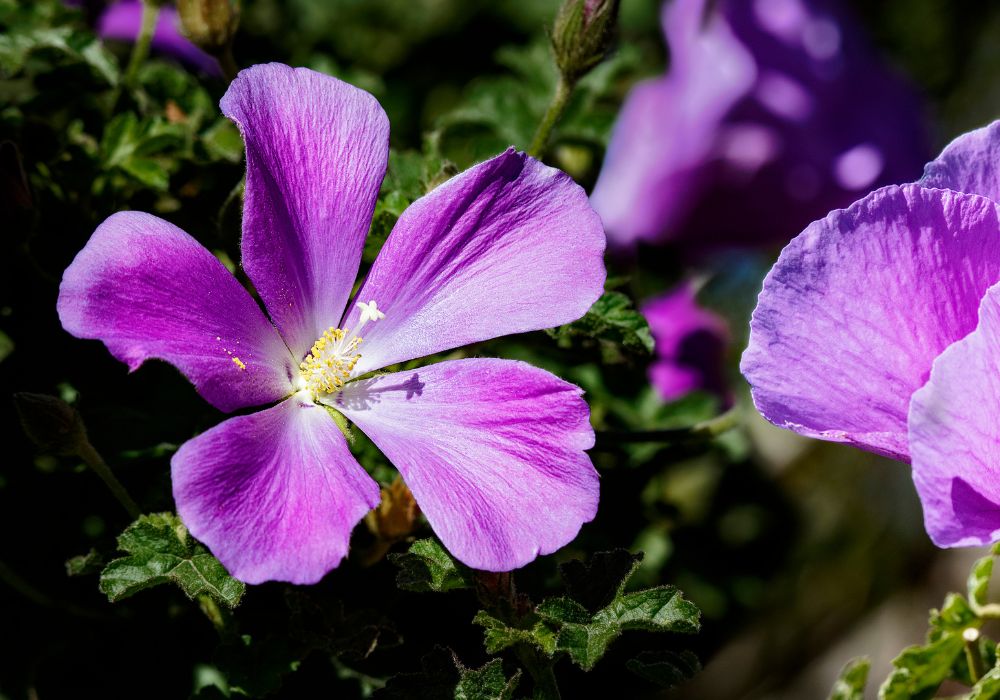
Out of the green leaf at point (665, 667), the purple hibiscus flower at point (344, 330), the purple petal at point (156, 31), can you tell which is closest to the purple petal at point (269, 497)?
the purple hibiscus flower at point (344, 330)

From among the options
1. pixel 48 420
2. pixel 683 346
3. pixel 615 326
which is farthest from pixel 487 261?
pixel 683 346

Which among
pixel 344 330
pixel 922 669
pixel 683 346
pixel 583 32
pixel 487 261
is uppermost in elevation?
pixel 583 32

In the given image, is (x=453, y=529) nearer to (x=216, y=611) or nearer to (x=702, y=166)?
(x=216, y=611)

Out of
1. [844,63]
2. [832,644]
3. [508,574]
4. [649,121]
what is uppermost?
[844,63]

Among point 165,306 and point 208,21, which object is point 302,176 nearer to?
point 165,306

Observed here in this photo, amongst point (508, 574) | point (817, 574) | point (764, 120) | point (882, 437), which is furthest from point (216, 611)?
point (817, 574)

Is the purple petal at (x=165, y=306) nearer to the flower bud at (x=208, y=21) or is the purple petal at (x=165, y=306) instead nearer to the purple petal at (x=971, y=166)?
the flower bud at (x=208, y=21)
